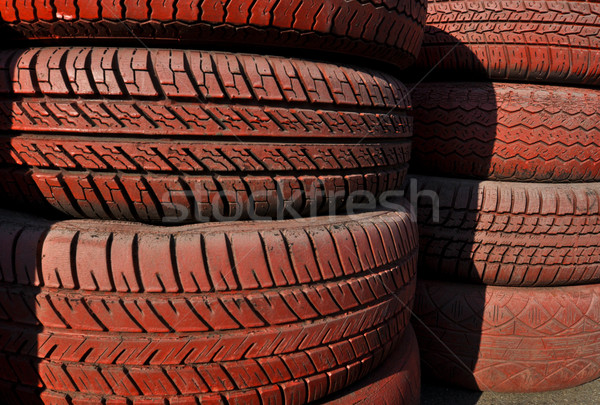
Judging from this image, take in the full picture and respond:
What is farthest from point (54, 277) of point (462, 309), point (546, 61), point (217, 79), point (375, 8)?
point (546, 61)

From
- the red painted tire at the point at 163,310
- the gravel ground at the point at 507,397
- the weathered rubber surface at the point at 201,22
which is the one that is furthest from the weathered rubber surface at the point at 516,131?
the red painted tire at the point at 163,310

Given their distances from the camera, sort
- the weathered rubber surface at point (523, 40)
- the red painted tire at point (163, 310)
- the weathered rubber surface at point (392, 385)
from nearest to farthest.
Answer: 1. the red painted tire at point (163, 310)
2. the weathered rubber surface at point (392, 385)
3. the weathered rubber surface at point (523, 40)

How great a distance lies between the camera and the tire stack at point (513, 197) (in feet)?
5.35

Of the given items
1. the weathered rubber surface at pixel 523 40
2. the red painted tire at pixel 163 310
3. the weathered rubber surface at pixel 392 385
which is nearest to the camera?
the red painted tire at pixel 163 310

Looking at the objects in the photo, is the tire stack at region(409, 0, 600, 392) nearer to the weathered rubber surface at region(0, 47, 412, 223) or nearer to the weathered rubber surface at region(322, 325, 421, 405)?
the weathered rubber surface at region(322, 325, 421, 405)

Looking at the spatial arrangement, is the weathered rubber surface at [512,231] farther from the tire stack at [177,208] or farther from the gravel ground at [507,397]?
the tire stack at [177,208]

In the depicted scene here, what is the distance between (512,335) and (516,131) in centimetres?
83

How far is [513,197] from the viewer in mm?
1632

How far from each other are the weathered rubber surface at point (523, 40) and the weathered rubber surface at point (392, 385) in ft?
3.90

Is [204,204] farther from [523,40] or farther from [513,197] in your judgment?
[523,40]

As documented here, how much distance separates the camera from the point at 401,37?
1.21m

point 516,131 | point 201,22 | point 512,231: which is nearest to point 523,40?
point 516,131

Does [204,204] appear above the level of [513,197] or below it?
above

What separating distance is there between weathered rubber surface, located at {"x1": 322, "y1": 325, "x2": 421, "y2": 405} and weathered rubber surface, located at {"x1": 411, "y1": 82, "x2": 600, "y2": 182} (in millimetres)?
840
